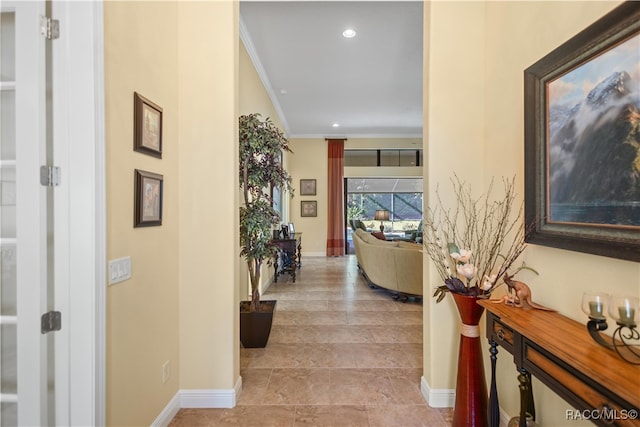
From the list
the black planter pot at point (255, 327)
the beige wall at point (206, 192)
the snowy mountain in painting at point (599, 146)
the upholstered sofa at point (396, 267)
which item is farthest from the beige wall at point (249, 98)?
the snowy mountain in painting at point (599, 146)

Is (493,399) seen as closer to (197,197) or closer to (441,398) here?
(441,398)

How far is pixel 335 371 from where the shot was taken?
2598mm

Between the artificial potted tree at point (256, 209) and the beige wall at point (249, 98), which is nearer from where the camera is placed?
the artificial potted tree at point (256, 209)

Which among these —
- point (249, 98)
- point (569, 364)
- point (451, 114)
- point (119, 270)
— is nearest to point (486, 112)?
point (451, 114)

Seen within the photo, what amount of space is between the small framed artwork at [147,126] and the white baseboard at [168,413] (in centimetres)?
165

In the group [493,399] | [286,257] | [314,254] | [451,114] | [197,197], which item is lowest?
[314,254]

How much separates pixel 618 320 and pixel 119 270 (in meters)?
2.10

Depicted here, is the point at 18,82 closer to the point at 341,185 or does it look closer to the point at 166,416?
the point at 166,416

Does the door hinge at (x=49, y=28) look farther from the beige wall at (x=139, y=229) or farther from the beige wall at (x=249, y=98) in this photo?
the beige wall at (x=249, y=98)

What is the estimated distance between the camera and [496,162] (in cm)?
201

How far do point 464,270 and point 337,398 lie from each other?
1.38m

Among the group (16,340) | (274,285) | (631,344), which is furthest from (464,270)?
(274,285)

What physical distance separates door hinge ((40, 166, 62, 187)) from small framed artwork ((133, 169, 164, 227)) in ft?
1.17

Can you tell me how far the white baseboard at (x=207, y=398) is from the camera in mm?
2129
